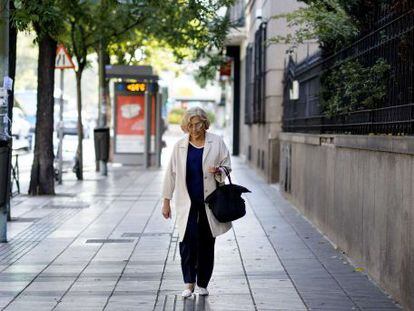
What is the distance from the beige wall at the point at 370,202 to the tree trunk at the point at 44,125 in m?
6.26

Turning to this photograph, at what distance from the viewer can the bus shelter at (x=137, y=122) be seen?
27969 millimetres

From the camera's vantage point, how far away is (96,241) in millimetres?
11336

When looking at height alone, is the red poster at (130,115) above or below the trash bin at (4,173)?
above

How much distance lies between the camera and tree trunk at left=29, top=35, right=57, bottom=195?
17.6 meters

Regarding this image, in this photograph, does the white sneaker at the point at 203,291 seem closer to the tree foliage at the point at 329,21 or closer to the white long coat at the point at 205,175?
the white long coat at the point at 205,175

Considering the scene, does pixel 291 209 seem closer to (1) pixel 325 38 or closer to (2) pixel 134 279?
(1) pixel 325 38

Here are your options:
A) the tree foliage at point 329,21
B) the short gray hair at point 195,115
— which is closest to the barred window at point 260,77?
the tree foliage at point 329,21

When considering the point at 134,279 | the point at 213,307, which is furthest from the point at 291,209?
the point at 213,307

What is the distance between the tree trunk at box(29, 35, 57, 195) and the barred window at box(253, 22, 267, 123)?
5.68m

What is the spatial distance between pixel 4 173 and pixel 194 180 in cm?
388

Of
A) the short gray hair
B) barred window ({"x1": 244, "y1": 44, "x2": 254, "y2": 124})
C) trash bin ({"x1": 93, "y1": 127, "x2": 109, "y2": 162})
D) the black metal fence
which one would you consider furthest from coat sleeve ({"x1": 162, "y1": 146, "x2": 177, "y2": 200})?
barred window ({"x1": 244, "y1": 44, "x2": 254, "y2": 124})

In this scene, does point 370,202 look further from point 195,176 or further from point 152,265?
point 152,265

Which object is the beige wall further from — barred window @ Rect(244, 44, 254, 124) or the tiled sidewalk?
barred window @ Rect(244, 44, 254, 124)

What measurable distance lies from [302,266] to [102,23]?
14292 millimetres
